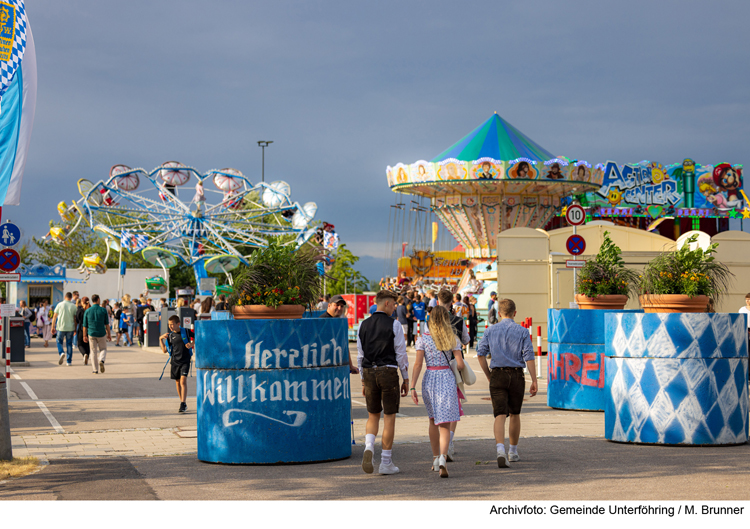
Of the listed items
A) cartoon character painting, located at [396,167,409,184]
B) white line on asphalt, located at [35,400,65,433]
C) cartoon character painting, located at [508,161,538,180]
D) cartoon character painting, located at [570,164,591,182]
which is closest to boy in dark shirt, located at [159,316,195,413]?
white line on asphalt, located at [35,400,65,433]

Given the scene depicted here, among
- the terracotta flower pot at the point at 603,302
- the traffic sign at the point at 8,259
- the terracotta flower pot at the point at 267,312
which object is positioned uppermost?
the traffic sign at the point at 8,259

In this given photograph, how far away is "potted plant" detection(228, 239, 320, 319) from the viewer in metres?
8.00

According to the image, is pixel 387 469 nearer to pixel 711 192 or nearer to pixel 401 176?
pixel 401 176

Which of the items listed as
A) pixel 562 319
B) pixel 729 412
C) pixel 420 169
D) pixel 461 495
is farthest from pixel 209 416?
pixel 420 169

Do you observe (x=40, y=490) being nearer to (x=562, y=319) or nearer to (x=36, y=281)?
(x=562, y=319)

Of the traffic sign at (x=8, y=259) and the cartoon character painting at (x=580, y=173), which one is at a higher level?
the cartoon character painting at (x=580, y=173)

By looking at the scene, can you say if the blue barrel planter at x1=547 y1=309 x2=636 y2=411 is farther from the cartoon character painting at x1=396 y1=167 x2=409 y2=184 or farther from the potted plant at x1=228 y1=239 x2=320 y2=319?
the cartoon character painting at x1=396 y1=167 x2=409 y2=184

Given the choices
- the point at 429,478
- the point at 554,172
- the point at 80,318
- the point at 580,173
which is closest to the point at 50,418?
the point at 429,478

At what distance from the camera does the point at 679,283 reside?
9.04 meters

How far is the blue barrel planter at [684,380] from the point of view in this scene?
28.1 feet

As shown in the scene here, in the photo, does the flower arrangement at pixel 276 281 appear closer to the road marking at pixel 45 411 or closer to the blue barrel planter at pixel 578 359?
the road marking at pixel 45 411

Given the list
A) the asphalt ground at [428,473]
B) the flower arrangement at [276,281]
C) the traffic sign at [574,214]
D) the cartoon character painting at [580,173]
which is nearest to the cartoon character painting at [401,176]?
the cartoon character painting at [580,173]

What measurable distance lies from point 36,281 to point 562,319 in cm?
3554

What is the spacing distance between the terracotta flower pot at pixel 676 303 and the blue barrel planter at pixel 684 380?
283 mm
